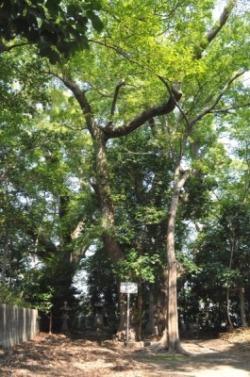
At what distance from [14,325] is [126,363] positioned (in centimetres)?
380

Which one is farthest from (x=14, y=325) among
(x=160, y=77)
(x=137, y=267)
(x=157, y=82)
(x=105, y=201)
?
(x=157, y=82)

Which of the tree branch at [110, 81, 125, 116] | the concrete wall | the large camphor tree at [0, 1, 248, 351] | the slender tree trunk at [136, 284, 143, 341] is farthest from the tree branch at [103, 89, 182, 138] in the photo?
the concrete wall

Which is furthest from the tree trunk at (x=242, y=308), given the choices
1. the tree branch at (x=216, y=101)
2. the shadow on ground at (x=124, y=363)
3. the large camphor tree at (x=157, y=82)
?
the tree branch at (x=216, y=101)

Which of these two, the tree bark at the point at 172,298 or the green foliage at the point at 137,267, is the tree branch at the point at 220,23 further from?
the green foliage at the point at 137,267

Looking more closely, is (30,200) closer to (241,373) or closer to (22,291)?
(241,373)

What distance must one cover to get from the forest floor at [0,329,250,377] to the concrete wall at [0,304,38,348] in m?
0.45

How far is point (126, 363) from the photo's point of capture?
41.1ft

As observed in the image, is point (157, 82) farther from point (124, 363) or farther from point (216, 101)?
point (124, 363)

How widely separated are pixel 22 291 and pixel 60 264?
2.37m

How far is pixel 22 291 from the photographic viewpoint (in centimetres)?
2177

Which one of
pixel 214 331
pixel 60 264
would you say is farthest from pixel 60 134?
pixel 214 331

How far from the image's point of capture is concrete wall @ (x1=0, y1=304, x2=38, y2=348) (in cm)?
1285

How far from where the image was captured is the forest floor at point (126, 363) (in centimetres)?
1005

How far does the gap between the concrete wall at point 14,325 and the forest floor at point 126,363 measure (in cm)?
45
